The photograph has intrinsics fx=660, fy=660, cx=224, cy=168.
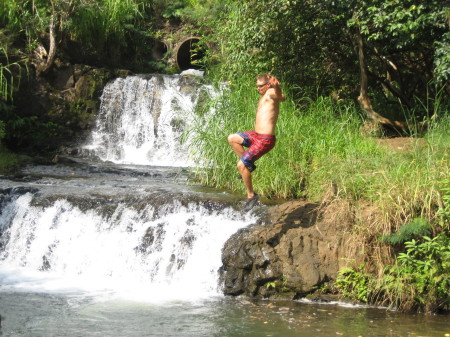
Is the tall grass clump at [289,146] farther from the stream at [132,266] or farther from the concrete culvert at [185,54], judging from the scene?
the concrete culvert at [185,54]

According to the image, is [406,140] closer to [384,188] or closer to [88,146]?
[384,188]

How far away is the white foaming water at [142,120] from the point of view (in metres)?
15.0

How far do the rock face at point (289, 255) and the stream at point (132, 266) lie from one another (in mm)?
211

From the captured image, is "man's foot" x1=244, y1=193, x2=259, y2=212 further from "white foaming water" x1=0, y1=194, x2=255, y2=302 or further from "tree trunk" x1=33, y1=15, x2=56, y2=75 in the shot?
"tree trunk" x1=33, y1=15, x2=56, y2=75

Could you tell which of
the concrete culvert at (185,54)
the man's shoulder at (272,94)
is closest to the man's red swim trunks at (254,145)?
the man's shoulder at (272,94)

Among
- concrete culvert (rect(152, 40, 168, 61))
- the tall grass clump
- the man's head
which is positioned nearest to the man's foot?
the tall grass clump

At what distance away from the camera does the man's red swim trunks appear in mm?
7859

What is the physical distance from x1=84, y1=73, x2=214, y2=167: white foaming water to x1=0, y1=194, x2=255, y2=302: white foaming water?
5199mm

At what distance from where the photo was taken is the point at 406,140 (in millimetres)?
10508

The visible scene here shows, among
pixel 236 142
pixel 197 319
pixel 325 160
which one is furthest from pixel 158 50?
pixel 197 319

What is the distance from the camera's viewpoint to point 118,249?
9.01 metres

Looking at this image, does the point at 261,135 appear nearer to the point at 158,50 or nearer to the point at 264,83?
the point at 264,83

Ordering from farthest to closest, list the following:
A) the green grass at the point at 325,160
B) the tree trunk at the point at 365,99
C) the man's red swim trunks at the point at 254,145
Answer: the tree trunk at the point at 365,99, the man's red swim trunks at the point at 254,145, the green grass at the point at 325,160

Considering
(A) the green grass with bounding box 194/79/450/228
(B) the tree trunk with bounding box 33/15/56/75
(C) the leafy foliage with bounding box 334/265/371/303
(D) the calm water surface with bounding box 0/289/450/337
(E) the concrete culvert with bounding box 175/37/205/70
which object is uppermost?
(E) the concrete culvert with bounding box 175/37/205/70
